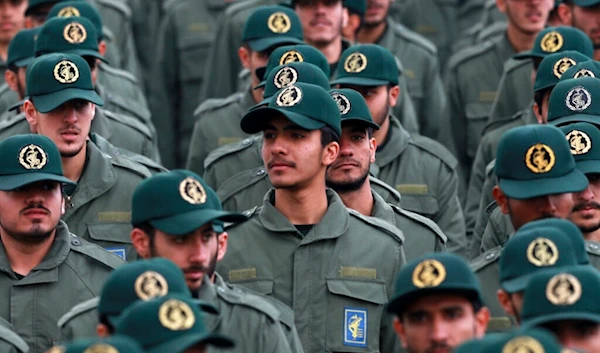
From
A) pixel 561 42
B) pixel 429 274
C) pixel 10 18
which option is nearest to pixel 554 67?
pixel 561 42

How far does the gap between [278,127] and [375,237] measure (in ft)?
2.72

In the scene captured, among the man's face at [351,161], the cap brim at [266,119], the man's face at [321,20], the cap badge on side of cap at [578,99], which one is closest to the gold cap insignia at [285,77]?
the man's face at [351,161]

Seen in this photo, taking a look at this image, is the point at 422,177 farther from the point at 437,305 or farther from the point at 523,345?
the point at 523,345

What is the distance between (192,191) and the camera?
34.7 ft

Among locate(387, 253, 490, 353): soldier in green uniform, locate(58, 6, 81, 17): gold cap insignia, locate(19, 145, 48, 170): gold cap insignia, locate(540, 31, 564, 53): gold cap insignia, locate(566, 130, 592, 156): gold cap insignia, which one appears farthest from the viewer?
locate(58, 6, 81, 17): gold cap insignia

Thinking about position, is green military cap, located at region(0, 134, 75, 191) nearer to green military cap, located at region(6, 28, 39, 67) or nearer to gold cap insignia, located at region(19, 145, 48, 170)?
gold cap insignia, located at region(19, 145, 48, 170)

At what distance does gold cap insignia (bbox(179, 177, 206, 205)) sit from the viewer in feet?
34.6

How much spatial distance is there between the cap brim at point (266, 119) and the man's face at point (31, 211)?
115 centimetres

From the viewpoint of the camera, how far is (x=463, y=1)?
21.0 metres

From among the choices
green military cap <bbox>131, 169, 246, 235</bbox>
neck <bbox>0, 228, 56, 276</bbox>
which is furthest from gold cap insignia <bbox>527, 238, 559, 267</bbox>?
neck <bbox>0, 228, 56, 276</bbox>

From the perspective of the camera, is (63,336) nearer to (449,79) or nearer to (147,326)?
(147,326)

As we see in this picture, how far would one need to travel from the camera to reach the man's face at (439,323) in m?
9.63

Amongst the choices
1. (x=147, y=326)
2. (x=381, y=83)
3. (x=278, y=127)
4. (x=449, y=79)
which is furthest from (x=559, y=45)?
(x=147, y=326)

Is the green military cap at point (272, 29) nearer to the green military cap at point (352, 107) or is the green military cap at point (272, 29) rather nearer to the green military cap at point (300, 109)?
the green military cap at point (352, 107)
